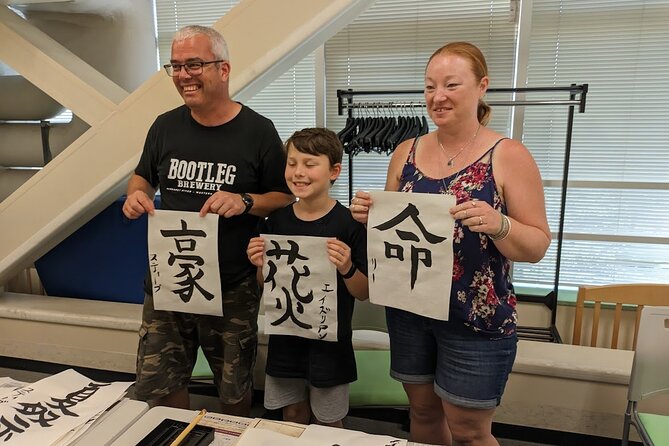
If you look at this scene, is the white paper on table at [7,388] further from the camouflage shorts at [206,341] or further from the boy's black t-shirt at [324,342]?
the boy's black t-shirt at [324,342]

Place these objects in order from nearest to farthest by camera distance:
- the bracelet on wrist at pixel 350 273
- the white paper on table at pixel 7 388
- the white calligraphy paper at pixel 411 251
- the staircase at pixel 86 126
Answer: the white paper on table at pixel 7 388, the white calligraphy paper at pixel 411 251, the bracelet on wrist at pixel 350 273, the staircase at pixel 86 126

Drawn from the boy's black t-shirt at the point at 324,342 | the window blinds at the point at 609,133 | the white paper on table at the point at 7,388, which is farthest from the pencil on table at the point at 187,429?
the window blinds at the point at 609,133

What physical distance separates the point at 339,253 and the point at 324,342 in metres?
0.33

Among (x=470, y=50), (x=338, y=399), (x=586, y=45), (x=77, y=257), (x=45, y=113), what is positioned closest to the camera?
(x=470, y=50)

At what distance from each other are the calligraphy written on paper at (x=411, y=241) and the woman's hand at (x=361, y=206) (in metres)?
0.05

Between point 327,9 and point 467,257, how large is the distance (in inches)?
47.0

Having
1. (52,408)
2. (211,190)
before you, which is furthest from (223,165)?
(52,408)

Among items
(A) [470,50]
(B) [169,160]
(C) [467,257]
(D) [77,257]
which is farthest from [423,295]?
(D) [77,257]

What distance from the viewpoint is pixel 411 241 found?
4.09 feet

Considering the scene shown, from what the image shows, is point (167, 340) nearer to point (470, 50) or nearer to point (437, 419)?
point (437, 419)

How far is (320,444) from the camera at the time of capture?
3.10 feet

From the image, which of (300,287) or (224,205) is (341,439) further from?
(224,205)

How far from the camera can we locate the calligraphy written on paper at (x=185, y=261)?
1.50 metres

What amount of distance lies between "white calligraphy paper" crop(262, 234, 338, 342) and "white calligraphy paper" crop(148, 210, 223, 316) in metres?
0.17
